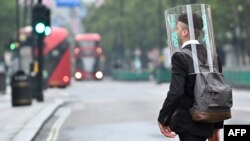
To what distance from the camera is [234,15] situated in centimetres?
5022

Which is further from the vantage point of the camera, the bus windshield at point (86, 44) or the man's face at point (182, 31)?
the bus windshield at point (86, 44)

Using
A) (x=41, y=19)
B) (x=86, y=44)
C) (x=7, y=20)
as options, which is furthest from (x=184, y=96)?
(x=7, y=20)

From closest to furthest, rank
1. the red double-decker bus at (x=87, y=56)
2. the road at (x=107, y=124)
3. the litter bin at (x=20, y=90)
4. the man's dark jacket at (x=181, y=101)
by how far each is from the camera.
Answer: the man's dark jacket at (x=181, y=101), the road at (x=107, y=124), the litter bin at (x=20, y=90), the red double-decker bus at (x=87, y=56)

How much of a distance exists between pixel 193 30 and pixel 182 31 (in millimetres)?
97

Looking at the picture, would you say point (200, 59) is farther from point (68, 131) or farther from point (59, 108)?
point (59, 108)

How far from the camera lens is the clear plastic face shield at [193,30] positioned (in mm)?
5676

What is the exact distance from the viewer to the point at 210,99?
5387 mm

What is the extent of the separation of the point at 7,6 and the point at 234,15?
1121 inches

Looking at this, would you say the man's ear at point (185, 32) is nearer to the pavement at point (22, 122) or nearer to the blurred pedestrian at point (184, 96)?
the blurred pedestrian at point (184, 96)

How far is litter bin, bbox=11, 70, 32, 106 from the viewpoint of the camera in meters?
23.3

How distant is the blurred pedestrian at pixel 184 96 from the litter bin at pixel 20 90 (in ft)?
59.3

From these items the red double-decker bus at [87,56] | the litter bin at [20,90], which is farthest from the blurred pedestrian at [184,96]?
the red double-decker bus at [87,56]

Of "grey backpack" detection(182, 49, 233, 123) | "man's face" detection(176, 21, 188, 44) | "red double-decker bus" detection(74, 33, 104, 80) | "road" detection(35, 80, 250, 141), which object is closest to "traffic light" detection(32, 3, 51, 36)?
"road" detection(35, 80, 250, 141)

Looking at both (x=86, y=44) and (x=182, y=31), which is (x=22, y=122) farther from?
(x=86, y=44)
